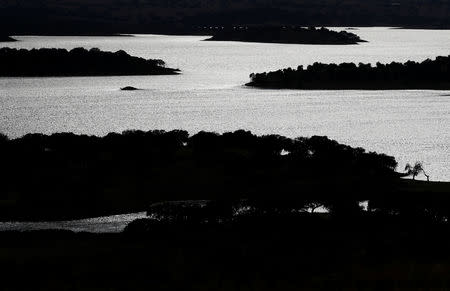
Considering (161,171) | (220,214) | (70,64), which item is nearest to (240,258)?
(220,214)

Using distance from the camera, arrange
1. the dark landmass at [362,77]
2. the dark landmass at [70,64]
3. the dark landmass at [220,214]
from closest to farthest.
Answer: the dark landmass at [220,214] → the dark landmass at [362,77] → the dark landmass at [70,64]

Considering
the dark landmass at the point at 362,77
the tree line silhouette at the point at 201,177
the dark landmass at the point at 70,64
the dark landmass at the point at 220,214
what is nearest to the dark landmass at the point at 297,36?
the dark landmass at the point at 70,64

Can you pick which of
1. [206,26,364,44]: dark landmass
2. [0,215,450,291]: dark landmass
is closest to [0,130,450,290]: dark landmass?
[0,215,450,291]: dark landmass

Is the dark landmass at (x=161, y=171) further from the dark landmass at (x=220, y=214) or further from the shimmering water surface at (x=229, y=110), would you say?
the shimmering water surface at (x=229, y=110)

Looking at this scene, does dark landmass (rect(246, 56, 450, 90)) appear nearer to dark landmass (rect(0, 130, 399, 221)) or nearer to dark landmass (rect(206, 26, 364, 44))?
dark landmass (rect(0, 130, 399, 221))

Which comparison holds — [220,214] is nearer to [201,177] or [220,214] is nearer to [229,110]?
[201,177]
